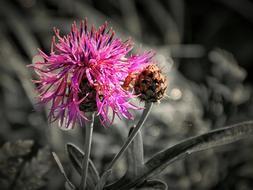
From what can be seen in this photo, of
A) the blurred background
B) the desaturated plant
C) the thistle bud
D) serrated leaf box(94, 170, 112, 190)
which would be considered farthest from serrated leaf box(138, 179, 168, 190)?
the blurred background

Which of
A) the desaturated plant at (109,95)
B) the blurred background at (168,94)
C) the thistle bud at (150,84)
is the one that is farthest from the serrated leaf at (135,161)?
the blurred background at (168,94)

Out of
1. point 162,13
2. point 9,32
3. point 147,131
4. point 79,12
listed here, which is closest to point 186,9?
point 162,13

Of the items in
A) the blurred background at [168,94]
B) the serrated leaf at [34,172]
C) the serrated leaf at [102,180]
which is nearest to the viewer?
the serrated leaf at [102,180]

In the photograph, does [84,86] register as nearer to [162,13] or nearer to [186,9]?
[162,13]

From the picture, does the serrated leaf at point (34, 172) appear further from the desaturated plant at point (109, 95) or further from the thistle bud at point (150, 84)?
the thistle bud at point (150, 84)

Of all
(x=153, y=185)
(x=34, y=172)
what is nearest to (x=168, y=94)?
(x=34, y=172)

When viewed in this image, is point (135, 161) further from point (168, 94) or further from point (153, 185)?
point (168, 94)
